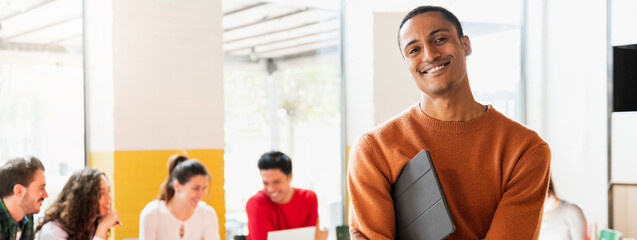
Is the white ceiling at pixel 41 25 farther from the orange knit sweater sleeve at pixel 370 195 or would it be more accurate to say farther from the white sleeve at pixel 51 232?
the orange knit sweater sleeve at pixel 370 195

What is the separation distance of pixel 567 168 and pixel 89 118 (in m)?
5.09

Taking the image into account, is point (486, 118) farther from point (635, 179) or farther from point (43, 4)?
point (635, 179)

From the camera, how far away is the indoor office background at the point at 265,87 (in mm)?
4699

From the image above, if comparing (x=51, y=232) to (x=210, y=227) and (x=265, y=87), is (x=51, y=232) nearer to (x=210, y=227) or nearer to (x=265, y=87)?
(x=210, y=227)

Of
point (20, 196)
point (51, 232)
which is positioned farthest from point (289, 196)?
point (20, 196)

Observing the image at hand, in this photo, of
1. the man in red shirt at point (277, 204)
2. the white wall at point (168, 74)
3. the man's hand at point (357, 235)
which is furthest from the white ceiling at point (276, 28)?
the man's hand at point (357, 235)

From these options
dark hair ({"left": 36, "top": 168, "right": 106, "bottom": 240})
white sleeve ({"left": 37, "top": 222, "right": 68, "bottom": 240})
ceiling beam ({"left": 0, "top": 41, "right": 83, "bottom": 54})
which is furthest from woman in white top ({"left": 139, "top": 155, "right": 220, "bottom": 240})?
ceiling beam ({"left": 0, "top": 41, "right": 83, "bottom": 54})

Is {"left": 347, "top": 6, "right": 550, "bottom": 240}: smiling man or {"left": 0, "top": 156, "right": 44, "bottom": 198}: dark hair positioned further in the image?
{"left": 0, "top": 156, "right": 44, "bottom": 198}: dark hair

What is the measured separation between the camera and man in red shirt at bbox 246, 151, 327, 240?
14.5 ft

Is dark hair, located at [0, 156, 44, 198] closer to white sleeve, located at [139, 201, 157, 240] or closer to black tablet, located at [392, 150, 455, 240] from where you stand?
white sleeve, located at [139, 201, 157, 240]

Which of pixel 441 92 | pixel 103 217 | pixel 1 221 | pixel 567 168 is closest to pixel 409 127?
pixel 441 92

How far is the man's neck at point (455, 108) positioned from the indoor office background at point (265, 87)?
3586mm

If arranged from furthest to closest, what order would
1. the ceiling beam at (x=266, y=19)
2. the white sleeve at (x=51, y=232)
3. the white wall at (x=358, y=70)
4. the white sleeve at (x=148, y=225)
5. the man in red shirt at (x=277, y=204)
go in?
1. the white wall at (x=358, y=70)
2. the ceiling beam at (x=266, y=19)
3. the man in red shirt at (x=277, y=204)
4. the white sleeve at (x=148, y=225)
5. the white sleeve at (x=51, y=232)

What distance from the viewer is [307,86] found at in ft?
20.5
